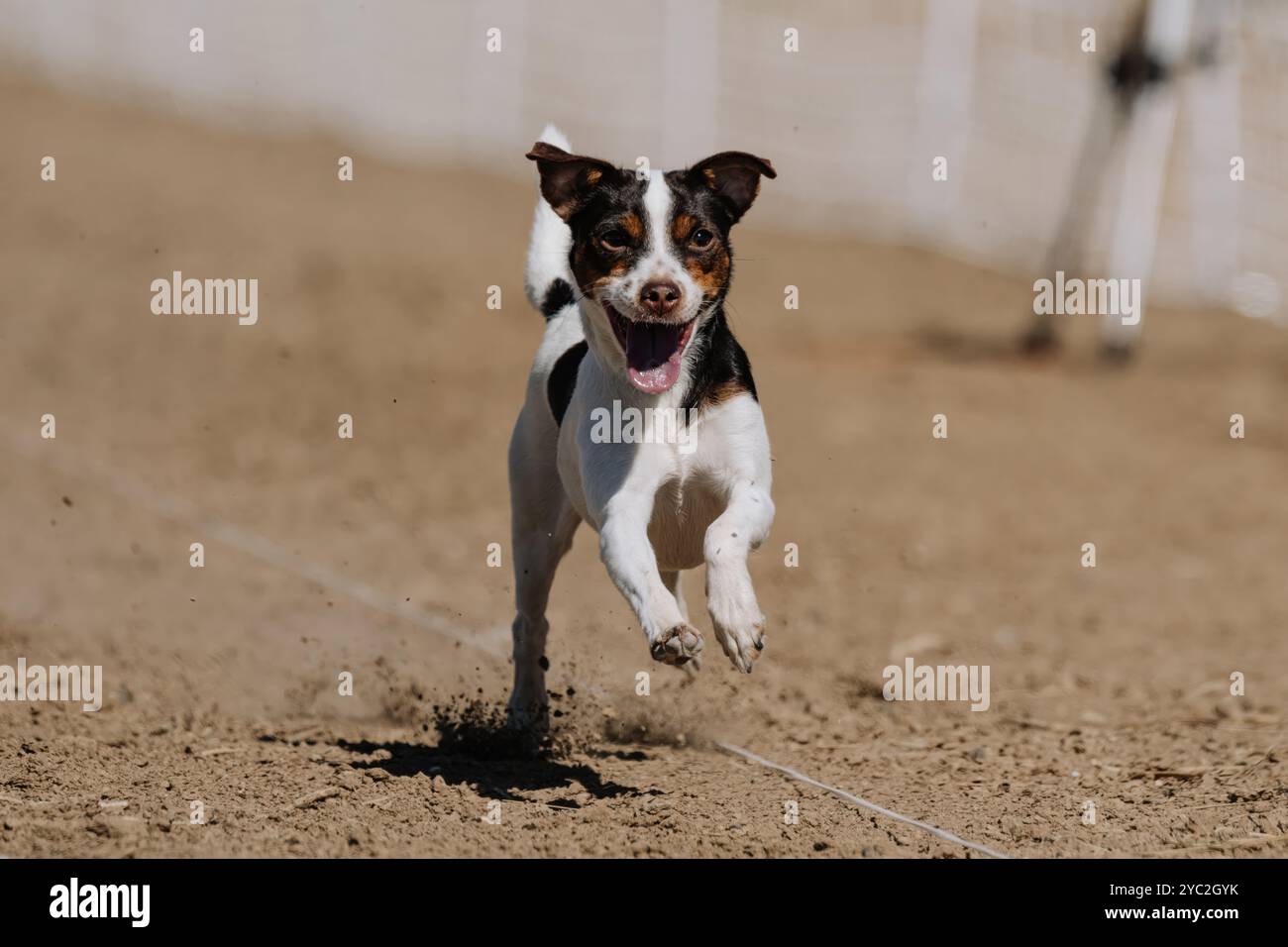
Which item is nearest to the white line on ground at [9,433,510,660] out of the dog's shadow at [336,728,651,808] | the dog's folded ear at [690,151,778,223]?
the dog's shadow at [336,728,651,808]

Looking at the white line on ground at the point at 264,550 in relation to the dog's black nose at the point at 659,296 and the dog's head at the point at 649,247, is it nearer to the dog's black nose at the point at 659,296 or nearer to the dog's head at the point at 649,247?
the dog's head at the point at 649,247

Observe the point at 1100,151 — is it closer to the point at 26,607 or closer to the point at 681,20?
the point at 681,20

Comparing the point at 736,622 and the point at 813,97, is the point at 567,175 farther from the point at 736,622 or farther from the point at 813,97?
the point at 813,97

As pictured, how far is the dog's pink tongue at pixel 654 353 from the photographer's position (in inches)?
203

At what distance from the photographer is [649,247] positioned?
5152mm

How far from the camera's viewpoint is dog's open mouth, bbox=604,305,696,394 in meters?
5.15

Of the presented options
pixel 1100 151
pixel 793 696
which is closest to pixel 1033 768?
pixel 793 696

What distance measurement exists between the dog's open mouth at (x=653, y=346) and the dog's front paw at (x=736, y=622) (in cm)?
66

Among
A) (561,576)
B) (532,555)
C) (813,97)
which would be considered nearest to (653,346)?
(532,555)

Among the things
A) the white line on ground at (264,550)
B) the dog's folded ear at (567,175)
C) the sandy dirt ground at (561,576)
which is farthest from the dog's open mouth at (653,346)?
the white line on ground at (264,550)

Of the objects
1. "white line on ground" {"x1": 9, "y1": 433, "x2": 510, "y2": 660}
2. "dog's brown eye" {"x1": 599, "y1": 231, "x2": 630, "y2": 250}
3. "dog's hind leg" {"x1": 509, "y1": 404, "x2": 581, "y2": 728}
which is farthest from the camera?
"white line on ground" {"x1": 9, "y1": 433, "x2": 510, "y2": 660}

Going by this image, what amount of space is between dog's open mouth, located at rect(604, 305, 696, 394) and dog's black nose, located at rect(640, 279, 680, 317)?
6.5 inches

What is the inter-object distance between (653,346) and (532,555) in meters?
1.52

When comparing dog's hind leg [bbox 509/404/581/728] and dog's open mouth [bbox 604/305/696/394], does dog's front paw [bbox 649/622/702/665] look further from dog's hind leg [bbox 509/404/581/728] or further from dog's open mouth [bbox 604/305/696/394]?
dog's hind leg [bbox 509/404/581/728]
